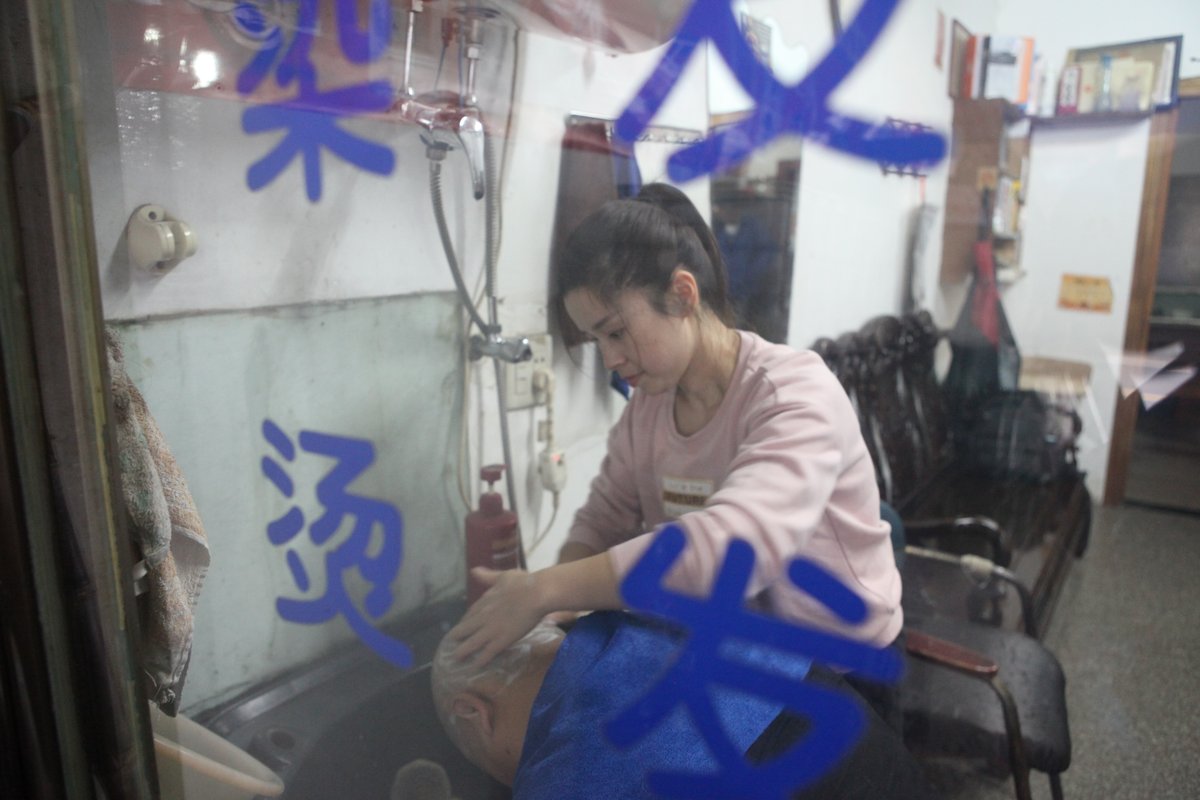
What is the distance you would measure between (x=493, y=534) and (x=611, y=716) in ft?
1.10

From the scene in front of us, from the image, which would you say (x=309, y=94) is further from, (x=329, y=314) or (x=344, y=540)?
(x=344, y=540)

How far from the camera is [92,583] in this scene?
552mm

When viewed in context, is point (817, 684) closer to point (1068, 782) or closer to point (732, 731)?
point (732, 731)

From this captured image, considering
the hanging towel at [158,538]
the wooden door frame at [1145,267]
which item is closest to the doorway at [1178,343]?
the wooden door frame at [1145,267]

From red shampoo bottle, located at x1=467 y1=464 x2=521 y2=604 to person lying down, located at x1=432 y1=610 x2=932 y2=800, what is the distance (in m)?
0.13

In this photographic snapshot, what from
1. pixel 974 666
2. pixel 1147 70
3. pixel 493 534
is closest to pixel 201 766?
pixel 493 534

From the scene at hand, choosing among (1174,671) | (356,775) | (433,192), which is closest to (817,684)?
(1174,671)

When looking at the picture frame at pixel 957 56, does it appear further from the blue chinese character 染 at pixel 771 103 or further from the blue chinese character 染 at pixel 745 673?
the blue chinese character 染 at pixel 745 673

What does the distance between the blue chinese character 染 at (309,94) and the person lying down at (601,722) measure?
0.56 meters

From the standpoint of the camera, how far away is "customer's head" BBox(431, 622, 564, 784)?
0.75 m

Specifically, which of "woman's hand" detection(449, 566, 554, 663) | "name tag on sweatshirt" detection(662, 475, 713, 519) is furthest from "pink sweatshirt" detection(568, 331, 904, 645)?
"woman's hand" detection(449, 566, 554, 663)

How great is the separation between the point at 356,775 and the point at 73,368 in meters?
0.52

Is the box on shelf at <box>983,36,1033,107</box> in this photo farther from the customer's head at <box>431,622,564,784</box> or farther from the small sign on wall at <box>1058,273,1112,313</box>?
the customer's head at <box>431,622,564,784</box>

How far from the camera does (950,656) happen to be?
0.98 metres
